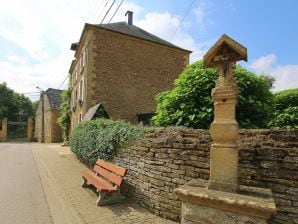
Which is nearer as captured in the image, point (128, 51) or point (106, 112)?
point (106, 112)

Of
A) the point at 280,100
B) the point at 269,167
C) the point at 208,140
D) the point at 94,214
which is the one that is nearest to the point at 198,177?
the point at 208,140

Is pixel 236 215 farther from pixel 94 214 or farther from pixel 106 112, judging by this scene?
pixel 106 112

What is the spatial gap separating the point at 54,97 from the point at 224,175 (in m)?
39.0

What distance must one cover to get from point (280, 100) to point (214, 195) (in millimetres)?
10580

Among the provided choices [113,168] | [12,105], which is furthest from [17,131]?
[113,168]

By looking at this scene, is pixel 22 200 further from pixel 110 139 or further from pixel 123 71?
pixel 123 71

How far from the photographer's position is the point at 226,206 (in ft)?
10.8

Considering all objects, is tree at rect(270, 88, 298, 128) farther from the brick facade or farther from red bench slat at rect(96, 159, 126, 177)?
the brick facade

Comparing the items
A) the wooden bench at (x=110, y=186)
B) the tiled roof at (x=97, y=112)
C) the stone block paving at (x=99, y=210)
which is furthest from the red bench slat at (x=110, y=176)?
the tiled roof at (x=97, y=112)

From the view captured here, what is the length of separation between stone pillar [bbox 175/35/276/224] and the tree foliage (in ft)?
178

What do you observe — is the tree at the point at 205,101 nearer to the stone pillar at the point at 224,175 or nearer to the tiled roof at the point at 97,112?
the stone pillar at the point at 224,175

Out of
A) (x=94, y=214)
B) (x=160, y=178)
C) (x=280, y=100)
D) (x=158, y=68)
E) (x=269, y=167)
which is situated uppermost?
(x=158, y=68)

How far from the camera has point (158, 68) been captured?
2059 cm

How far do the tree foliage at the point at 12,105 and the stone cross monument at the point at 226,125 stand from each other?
54.2 m
